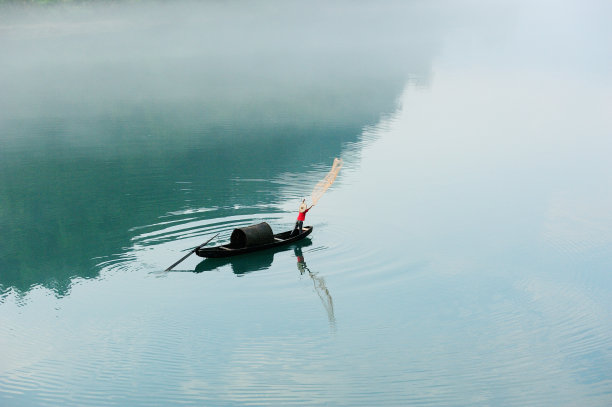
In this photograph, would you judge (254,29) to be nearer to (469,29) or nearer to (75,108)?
(469,29)

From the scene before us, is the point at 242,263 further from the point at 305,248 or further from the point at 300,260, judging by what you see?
the point at 305,248

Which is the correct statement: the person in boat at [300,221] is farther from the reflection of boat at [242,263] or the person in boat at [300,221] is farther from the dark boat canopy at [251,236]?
the reflection of boat at [242,263]

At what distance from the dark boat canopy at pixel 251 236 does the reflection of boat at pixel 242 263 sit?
495 mm

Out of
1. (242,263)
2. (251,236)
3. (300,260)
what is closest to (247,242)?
(251,236)

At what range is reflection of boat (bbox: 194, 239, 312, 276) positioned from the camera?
2098 cm

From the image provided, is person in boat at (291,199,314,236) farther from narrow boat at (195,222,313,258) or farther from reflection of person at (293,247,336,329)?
reflection of person at (293,247,336,329)

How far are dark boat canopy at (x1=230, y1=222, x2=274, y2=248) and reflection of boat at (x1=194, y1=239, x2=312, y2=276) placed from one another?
495 mm

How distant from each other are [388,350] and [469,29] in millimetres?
131434

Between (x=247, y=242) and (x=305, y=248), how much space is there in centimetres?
229

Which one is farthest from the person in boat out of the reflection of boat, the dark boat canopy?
the reflection of boat

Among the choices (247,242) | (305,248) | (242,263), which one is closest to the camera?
(247,242)

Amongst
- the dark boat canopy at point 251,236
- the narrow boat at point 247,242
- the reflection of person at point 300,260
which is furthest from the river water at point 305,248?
the dark boat canopy at point 251,236

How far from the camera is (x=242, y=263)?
2136cm

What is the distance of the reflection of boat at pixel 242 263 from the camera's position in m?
21.0
